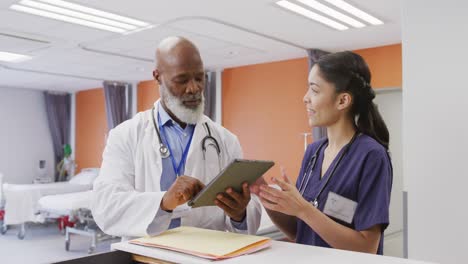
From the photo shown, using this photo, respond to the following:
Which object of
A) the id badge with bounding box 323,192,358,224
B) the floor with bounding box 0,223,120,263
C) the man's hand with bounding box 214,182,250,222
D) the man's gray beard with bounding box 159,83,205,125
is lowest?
the floor with bounding box 0,223,120,263

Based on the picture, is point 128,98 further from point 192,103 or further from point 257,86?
point 192,103

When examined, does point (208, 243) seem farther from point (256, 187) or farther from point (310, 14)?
point (310, 14)

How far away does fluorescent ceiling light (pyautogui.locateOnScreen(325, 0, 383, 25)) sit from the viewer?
148 inches

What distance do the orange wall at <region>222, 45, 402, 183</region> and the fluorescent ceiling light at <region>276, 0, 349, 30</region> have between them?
121cm

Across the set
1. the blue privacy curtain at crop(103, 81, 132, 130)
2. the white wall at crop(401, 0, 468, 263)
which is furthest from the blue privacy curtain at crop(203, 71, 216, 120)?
the white wall at crop(401, 0, 468, 263)

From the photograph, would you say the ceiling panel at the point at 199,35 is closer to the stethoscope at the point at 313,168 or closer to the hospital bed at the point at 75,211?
the hospital bed at the point at 75,211

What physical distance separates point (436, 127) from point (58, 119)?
9.09 m

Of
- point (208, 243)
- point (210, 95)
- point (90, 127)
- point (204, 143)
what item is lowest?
point (208, 243)

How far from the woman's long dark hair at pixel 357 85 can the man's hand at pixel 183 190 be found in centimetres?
56

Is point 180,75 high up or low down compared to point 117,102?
down

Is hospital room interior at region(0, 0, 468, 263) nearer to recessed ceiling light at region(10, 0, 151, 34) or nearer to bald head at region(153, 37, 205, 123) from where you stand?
recessed ceiling light at region(10, 0, 151, 34)

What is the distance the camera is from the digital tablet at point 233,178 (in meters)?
0.98

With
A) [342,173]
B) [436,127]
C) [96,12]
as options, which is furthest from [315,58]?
[342,173]

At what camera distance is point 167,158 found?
4.78ft
